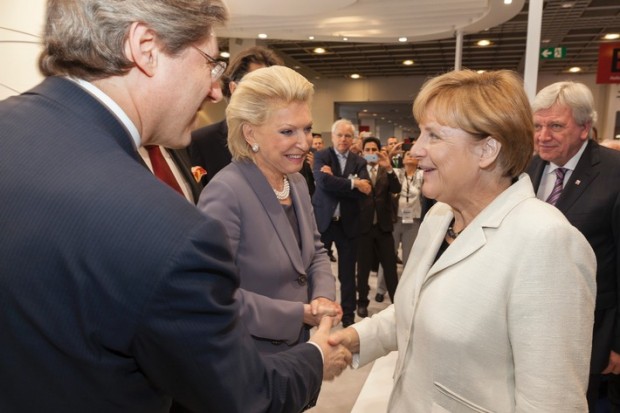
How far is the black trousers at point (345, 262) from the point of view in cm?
473

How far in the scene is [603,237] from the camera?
91.6 inches

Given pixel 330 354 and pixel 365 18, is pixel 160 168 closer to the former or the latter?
pixel 330 354

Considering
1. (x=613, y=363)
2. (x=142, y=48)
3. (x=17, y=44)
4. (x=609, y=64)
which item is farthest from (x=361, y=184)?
(x=609, y=64)

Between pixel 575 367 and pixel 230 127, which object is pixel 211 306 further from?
pixel 230 127

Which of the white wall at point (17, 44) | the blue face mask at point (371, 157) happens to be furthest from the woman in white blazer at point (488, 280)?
the blue face mask at point (371, 157)

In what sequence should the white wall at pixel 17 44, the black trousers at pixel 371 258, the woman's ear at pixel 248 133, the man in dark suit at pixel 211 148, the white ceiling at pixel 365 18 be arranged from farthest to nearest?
1. the white ceiling at pixel 365 18
2. the black trousers at pixel 371 258
3. the white wall at pixel 17 44
4. the man in dark suit at pixel 211 148
5. the woman's ear at pixel 248 133

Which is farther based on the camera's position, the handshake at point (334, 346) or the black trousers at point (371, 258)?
the black trousers at point (371, 258)

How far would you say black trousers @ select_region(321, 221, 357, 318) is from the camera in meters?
4.73

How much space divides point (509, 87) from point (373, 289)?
189 inches

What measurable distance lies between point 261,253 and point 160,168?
0.49 metres

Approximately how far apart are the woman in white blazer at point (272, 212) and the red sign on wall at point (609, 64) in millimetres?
7063

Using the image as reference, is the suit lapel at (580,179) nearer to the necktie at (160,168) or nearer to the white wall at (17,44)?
→ the necktie at (160,168)

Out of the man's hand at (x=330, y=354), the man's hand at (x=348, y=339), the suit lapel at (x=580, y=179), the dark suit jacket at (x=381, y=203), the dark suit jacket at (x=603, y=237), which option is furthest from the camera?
the dark suit jacket at (x=381, y=203)

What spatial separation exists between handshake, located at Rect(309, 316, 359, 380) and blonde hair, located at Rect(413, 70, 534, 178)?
75cm
